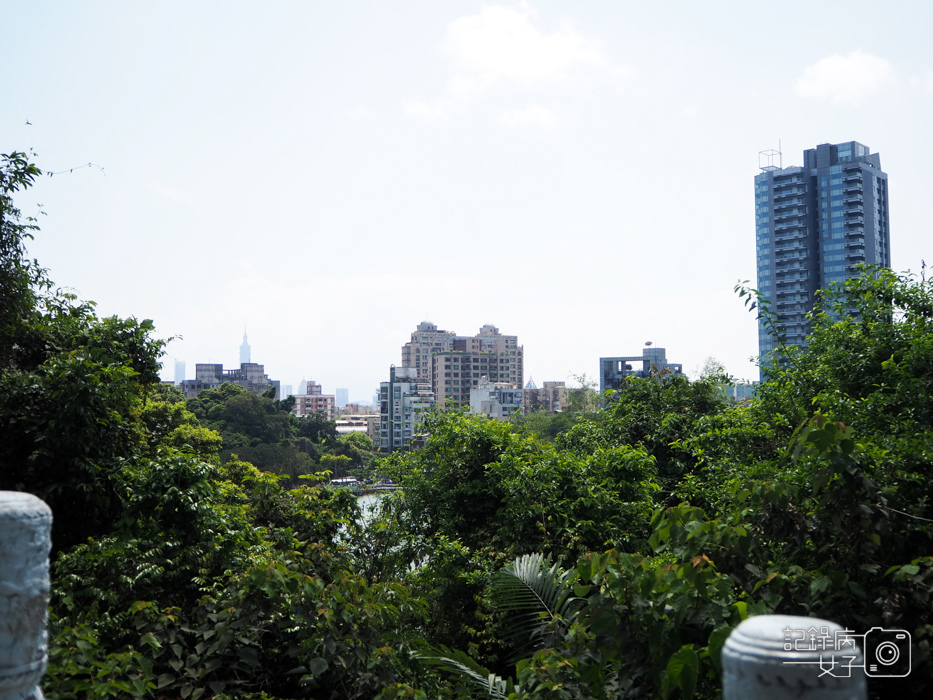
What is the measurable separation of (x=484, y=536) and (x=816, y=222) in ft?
214

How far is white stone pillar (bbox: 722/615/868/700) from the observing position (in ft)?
2.91

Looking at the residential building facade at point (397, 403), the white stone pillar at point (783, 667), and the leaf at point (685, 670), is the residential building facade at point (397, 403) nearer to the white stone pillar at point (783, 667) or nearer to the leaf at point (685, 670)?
the leaf at point (685, 670)

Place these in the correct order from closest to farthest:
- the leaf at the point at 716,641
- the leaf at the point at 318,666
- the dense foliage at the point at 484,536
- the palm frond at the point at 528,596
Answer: the leaf at the point at 716,641
the dense foliage at the point at 484,536
the leaf at the point at 318,666
the palm frond at the point at 528,596

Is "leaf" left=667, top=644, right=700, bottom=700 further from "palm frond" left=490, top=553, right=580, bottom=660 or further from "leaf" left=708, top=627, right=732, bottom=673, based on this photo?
"palm frond" left=490, top=553, right=580, bottom=660

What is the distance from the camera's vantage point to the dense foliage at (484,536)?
285 cm

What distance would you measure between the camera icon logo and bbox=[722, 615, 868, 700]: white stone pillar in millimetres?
2177

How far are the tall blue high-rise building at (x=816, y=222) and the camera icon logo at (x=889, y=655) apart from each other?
62076 mm

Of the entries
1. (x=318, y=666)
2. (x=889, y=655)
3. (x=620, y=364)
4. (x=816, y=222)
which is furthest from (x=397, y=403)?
(x=889, y=655)

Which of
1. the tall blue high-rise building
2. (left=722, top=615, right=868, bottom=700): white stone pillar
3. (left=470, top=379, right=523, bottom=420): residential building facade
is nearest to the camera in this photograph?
(left=722, top=615, right=868, bottom=700): white stone pillar

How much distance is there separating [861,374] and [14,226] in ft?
26.8

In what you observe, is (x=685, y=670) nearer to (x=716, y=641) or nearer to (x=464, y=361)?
(x=716, y=641)

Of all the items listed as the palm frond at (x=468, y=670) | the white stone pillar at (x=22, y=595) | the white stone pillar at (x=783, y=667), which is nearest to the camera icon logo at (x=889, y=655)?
the palm frond at (x=468, y=670)

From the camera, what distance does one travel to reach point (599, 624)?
2.70m

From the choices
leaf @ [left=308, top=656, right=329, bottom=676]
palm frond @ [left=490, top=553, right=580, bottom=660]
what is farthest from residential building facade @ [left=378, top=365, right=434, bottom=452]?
leaf @ [left=308, top=656, right=329, bottom=676]
